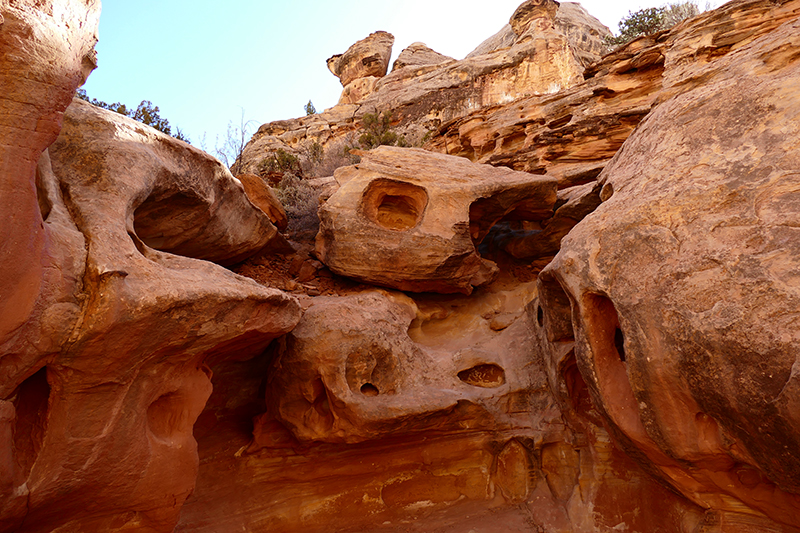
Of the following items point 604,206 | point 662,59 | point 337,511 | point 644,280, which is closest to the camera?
point 644,280

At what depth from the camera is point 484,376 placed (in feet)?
17.6

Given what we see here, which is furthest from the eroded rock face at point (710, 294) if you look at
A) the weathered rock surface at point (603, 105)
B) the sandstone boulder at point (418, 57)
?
the sandstone boulder at point (418, 57)

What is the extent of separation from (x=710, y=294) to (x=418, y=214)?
3857 millimetres

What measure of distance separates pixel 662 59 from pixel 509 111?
9.19 feet

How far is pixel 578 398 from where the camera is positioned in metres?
4.41

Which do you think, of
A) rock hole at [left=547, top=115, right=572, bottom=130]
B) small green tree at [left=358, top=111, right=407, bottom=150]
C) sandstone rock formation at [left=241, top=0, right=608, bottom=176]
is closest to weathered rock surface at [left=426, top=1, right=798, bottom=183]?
rock hole at [left=547, top=115, right=572, bottom=130]

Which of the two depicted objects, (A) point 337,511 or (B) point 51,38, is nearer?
(B) point 51,38

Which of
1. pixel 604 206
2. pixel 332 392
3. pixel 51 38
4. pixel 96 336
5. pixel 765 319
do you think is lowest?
pixel 332 392

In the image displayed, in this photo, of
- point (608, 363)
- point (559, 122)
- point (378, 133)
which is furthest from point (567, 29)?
point (608, 363)

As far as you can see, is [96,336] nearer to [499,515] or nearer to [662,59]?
[499,515]

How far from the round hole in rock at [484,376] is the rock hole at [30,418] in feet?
12.4

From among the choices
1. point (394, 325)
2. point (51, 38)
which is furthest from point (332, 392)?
point (51, 38)

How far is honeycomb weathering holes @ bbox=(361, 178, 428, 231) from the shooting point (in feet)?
19.5

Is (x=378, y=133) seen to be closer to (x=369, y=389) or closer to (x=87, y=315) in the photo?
(x=369, y=389)
